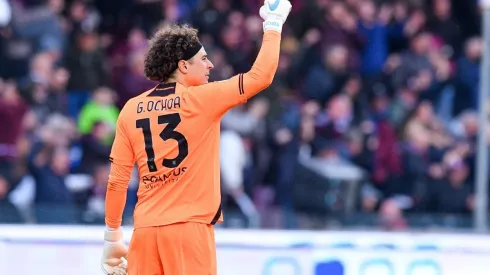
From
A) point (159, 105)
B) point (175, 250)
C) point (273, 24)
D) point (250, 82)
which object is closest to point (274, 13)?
point (273, 24)

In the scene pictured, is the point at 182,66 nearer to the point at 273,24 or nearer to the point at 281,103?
the point at 273,24

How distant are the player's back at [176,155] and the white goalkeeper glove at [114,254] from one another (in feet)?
0.96

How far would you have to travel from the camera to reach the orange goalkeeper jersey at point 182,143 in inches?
199

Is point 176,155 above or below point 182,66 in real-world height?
below

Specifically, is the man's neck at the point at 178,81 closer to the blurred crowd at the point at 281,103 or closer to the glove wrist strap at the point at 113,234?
the glove wrist strap at the point at 113,234

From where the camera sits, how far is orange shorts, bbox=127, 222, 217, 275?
5.07 meters

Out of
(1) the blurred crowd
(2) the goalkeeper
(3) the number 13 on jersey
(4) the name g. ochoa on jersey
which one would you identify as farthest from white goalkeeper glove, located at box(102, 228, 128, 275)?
(1) the blurred crowd

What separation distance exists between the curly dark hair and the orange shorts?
2.52ft

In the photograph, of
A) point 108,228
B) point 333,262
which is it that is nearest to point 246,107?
point 333,262

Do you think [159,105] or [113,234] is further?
[113,234]

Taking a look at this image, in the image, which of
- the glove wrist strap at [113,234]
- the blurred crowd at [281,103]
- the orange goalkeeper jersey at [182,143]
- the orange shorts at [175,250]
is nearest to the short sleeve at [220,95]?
the orange goalkeeper jersey at [182,143]

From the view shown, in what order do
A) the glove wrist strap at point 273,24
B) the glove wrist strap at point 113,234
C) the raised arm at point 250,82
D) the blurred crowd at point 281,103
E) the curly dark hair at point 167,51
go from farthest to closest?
the blurred crowd at point 281,103
the glove wrist strap at point 113,234
the curly dark hair at point 167,51
the glove wrist strap at point 273,24
the raised arm at point 250,82

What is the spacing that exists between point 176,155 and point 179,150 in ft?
0.09

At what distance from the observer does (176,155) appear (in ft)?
16.8
